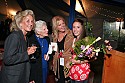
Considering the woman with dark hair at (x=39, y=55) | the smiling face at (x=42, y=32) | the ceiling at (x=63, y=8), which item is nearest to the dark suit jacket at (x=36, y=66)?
the woman with dark hair at (x=39, y=55)

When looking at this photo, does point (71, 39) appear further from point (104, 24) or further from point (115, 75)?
point (104, 24)

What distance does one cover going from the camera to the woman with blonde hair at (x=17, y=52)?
170cm

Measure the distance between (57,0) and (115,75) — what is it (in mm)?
5301

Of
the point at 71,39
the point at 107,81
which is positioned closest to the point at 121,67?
the point at 107,81

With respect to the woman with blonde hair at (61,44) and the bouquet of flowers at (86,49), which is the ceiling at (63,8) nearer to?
the woman with blonde hair at (61,44)

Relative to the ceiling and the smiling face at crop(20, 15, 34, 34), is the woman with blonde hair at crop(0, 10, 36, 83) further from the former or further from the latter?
the ceiling

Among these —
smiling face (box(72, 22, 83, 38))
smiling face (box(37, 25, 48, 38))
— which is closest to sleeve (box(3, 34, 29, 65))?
smiling face (box(37, 25, 48, 38))

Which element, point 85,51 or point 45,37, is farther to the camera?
point 45,37

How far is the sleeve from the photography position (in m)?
1.69

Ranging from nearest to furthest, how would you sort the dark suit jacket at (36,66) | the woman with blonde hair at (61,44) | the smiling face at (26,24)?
the smiling face at (26,24) → the dark suit jacket at (36,66) → the woman with blonde hair at (61,44)

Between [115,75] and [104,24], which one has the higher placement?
[104,24]

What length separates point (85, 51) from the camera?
2090 mm

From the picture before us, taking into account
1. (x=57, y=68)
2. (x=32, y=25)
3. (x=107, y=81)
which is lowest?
(x=107, y=81)

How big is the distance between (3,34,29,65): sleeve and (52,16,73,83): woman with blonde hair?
35.9 inches
